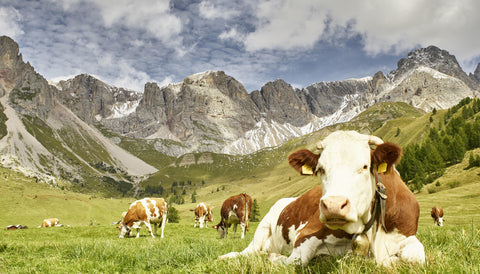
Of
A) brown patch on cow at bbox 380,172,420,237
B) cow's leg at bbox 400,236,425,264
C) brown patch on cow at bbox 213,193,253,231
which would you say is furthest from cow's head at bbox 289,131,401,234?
brown patch on cow at bbox 213,193,253,231

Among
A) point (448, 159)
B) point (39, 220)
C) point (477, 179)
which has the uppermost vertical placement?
point (448, 159)

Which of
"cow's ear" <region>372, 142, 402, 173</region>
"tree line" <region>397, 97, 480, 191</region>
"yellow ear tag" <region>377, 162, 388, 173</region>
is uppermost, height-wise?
"tree line" <region>397, 97, 480, 191</region>

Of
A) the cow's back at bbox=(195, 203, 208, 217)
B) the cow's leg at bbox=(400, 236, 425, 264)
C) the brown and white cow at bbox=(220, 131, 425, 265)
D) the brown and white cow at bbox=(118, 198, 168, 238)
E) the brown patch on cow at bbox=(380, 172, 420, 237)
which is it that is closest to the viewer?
the brown and white cow at bbox=(220, 131, 425, 265)

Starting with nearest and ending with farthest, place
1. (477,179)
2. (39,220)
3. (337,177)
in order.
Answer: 1. (337,177)
2. (477,179)
3. (39,220)

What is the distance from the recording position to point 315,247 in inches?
197

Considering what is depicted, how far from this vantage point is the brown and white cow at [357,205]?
405 cm

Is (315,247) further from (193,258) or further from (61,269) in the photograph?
(61,269)

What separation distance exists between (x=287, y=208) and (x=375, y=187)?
2830mm

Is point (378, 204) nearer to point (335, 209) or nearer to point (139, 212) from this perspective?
point (335, 209)

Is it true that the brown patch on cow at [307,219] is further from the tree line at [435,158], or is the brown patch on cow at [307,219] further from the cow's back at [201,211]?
the tree line at [435,158]

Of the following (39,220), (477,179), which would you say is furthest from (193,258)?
(39,220)

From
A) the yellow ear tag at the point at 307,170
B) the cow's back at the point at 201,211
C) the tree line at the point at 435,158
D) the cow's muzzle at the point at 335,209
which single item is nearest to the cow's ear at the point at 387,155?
the yellow ear tag at the point at 307,170

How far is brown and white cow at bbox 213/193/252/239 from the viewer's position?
1972 cm

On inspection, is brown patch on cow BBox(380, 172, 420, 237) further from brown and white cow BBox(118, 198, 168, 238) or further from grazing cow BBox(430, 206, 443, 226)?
grazing cow BBox(430, 206, 443, 226)
